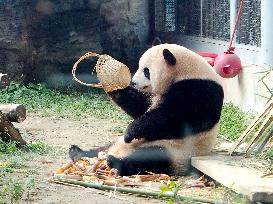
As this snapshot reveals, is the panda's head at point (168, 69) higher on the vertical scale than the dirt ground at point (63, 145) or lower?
higher

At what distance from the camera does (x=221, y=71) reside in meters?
9.01

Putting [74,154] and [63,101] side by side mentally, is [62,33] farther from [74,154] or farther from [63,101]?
[74,154]

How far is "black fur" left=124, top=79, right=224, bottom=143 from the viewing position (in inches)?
237

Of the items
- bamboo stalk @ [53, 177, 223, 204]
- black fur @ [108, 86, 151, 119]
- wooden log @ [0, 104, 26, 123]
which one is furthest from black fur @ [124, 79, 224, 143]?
wooden log @ [0, 104, 26, 123]

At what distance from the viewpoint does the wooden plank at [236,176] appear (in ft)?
15.7

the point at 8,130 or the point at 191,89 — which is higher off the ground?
the point at 191,89

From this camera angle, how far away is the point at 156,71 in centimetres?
622

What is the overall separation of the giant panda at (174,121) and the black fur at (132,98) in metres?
0.23

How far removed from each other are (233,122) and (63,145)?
2.06m

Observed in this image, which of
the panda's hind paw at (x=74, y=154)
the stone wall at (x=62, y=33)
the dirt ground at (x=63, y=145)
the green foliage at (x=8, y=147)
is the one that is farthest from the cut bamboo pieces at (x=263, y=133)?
the stone wall at (x=62, y=33)

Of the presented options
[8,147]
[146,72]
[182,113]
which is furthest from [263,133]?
[8,147]

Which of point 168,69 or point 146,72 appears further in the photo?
point 146,72

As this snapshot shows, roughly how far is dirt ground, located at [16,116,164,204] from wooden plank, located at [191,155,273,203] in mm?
548

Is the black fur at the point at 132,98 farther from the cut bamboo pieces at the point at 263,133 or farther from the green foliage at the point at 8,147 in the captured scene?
the green foliage at the point at 8,147
